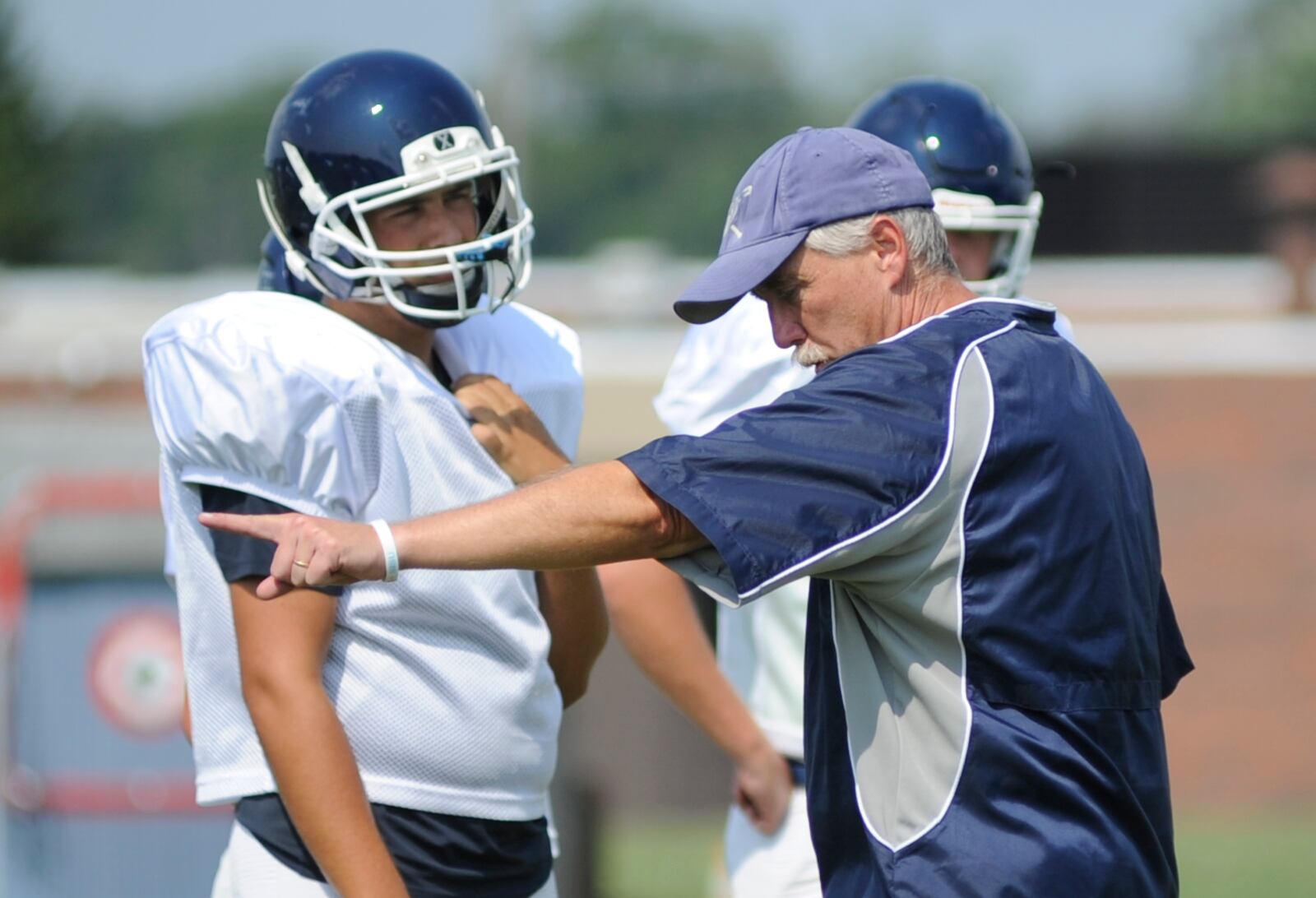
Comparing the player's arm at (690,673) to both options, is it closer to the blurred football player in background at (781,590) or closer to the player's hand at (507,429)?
the blurred football player in background at (781,590)

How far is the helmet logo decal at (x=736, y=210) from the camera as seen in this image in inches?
87.9

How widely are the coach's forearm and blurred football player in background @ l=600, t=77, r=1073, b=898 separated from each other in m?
1.08

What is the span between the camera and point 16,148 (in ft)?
66.1

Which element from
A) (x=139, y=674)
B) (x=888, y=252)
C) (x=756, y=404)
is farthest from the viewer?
(x=139, y=674)

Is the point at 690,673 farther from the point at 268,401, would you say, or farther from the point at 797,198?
the point at 797,198

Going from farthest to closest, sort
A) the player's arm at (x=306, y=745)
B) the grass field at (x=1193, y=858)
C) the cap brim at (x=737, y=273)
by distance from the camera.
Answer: the grass field at (x=1193, y=858) → the player's arm at (x=306, y=745) → the cap brim at (x=737, y=273)

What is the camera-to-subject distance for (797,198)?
2170mm

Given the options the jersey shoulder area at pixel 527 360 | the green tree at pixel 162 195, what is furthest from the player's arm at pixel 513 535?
the green tree at pixel 162 195

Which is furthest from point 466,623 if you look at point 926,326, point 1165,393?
point 1165,393

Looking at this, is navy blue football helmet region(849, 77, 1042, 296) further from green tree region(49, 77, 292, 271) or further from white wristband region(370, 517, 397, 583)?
green tree region(49, 77, 292, 271)

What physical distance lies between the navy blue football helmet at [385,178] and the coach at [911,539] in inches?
19.9

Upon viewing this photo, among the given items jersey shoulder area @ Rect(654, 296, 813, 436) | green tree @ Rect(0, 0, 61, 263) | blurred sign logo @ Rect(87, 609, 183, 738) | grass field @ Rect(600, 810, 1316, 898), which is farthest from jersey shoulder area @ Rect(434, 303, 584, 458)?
green tree @ Rect(0, 0, 61, 263)

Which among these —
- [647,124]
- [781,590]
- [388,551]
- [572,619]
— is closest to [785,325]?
[388,551]

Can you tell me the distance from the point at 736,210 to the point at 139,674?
389cm
